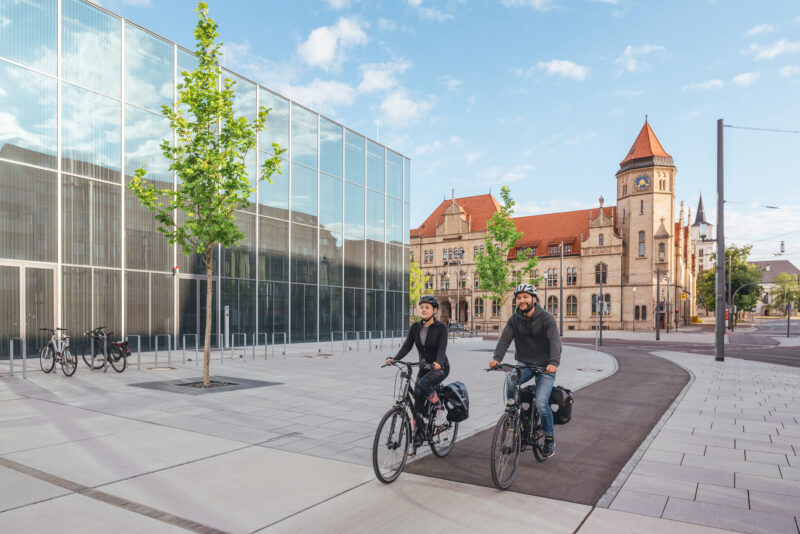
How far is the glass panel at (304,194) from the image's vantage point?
24.4m

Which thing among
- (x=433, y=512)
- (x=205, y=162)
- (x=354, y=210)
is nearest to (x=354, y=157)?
(x=354, y=210)

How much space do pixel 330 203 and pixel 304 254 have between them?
324 cm

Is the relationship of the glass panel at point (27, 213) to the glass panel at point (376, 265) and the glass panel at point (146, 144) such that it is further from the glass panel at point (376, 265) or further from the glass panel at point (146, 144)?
the glass panel at point (376, 265)

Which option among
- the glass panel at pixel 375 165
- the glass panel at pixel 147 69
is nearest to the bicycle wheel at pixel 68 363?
the glass panel at pixel 147 69

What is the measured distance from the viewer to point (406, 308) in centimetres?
3412

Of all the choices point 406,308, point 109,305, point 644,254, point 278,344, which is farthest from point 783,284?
point 109,305

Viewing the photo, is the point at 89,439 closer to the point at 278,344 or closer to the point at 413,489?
the point at 413,489

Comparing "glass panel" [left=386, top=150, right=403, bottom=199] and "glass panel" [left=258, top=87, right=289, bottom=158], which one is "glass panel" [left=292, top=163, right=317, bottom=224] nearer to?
"glass panel" [left=258, top=87, right=289, bottom=158]

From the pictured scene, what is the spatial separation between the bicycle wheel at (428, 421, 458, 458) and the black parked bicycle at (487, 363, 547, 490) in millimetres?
855

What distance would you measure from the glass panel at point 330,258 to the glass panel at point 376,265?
100 inches

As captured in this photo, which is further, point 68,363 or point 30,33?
point 30,33

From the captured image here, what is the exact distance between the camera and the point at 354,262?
2830cm

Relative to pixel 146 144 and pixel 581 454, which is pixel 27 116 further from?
pixel 581 454

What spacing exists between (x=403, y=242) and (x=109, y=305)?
18.6 m
